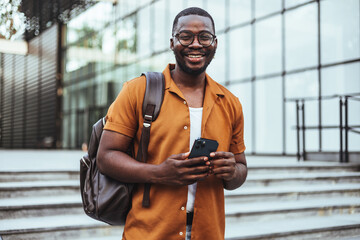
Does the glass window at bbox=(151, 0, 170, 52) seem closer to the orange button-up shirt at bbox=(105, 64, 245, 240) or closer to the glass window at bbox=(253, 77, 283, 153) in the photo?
the glass window at bbox=(253, 77, 283, 153)

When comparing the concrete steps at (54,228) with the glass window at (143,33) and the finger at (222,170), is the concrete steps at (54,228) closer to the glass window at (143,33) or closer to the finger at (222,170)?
the finger at (222,170)

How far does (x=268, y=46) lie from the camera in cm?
1252

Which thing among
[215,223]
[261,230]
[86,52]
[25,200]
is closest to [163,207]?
[215,223]

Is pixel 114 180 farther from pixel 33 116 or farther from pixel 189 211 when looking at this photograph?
pixel 33 116

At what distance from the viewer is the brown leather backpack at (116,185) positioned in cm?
154

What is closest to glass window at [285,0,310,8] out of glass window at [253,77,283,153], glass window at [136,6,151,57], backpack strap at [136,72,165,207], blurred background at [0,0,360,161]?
blurred background at [0,0,360,161]

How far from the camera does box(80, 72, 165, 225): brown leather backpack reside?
1541mm

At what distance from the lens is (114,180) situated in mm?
1580

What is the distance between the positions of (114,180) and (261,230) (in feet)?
10.8

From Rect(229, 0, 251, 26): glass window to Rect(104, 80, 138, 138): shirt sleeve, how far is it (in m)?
12.1

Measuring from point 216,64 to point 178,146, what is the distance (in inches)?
500

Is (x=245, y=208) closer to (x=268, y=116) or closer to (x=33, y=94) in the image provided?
(x=268, y=116)

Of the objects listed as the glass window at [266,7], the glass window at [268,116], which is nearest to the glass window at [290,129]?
the glass window at [268,116]

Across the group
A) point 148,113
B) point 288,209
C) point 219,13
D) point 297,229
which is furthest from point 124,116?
point 219,13
